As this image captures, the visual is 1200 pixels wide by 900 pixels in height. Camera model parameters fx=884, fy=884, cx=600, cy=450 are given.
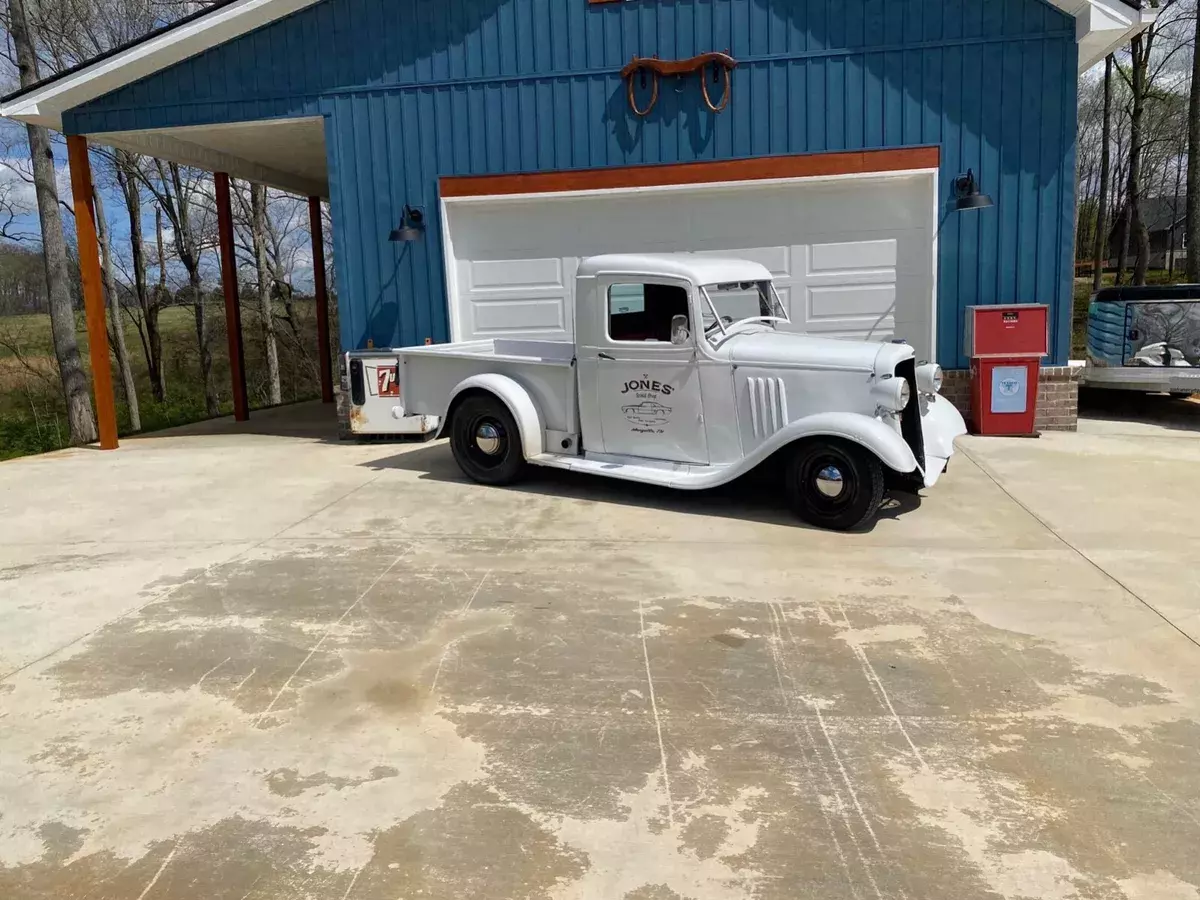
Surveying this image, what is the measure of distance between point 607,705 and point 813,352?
11.2ft

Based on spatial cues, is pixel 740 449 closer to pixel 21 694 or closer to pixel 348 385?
pixel 21 694

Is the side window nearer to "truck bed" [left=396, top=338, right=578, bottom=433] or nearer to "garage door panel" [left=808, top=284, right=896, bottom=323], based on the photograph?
Answer: "truck bed" [left=396, top=338, right=578, bottom=433]

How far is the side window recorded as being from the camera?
6.61m

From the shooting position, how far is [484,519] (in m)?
6.52

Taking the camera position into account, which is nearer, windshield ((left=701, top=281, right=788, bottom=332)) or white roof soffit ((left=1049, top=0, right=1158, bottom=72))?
windshield ((left=701, top=281, right=788, bottom=332))

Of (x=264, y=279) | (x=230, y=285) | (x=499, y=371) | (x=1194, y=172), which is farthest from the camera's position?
(x=264, y=279)

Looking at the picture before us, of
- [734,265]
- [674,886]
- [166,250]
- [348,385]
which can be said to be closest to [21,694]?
[674,886]

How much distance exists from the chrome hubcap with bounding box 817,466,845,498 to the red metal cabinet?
417 cm

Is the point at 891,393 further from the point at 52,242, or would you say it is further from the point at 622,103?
the point at 52,242

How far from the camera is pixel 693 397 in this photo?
646 centimetres

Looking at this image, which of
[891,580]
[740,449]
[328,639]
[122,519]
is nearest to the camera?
[328,639]

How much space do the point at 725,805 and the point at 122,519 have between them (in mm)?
5810

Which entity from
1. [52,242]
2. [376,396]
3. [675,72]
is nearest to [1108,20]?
[675,72]

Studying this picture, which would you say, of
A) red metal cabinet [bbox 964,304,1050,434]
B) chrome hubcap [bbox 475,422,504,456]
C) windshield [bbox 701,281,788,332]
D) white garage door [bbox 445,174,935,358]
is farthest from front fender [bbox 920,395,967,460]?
chrome hubcap [bbox 475,422,504,456]
